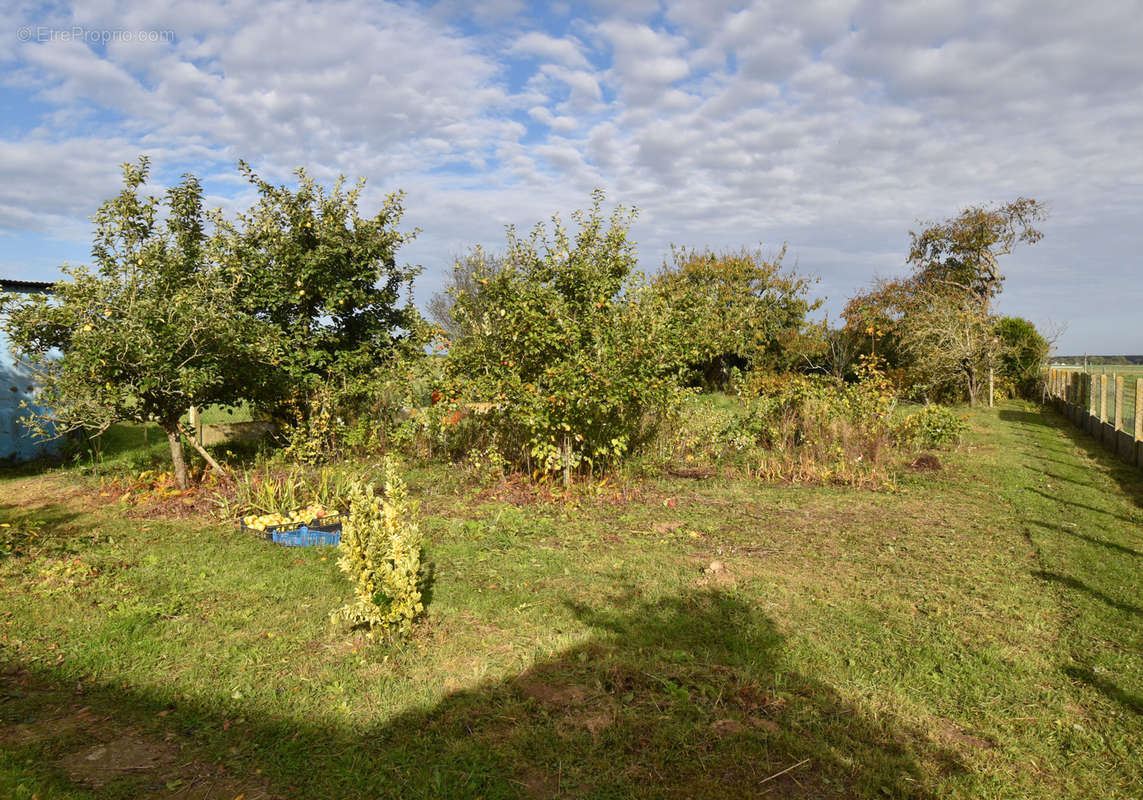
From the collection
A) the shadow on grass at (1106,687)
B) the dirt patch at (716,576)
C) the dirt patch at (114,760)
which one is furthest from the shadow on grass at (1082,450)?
the dirt patch at (114,760)

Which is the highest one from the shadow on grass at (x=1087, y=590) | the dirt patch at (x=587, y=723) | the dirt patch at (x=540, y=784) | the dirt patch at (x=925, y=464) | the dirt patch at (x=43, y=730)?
the dirt patch at (x=925, y=464)

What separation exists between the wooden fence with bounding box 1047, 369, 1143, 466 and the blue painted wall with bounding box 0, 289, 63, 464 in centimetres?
1644

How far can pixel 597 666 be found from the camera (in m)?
3.61

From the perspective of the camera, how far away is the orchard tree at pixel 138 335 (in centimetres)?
689

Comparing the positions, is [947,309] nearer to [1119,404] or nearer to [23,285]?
[1119,404]

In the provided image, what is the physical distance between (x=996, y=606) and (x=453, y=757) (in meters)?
3.87

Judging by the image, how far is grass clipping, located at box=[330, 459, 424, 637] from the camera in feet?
12.5

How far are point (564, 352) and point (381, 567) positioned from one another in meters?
4.09

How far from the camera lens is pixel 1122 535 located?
6.21 metres

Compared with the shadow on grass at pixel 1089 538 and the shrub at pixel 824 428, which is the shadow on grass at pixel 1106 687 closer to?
the shadow on grass at pixel 1089 538

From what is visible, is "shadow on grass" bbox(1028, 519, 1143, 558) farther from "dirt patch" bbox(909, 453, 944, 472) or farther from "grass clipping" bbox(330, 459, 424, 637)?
"grass clipping" bbox(330, 459, 424, 637)

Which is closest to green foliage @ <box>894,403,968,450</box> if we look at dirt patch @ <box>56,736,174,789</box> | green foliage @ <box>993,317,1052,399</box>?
dirt patch @ <box>56,736,174,789</box>

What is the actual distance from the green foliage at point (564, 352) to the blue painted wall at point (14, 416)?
730cm

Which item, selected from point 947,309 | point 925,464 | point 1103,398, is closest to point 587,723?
point 925,464
